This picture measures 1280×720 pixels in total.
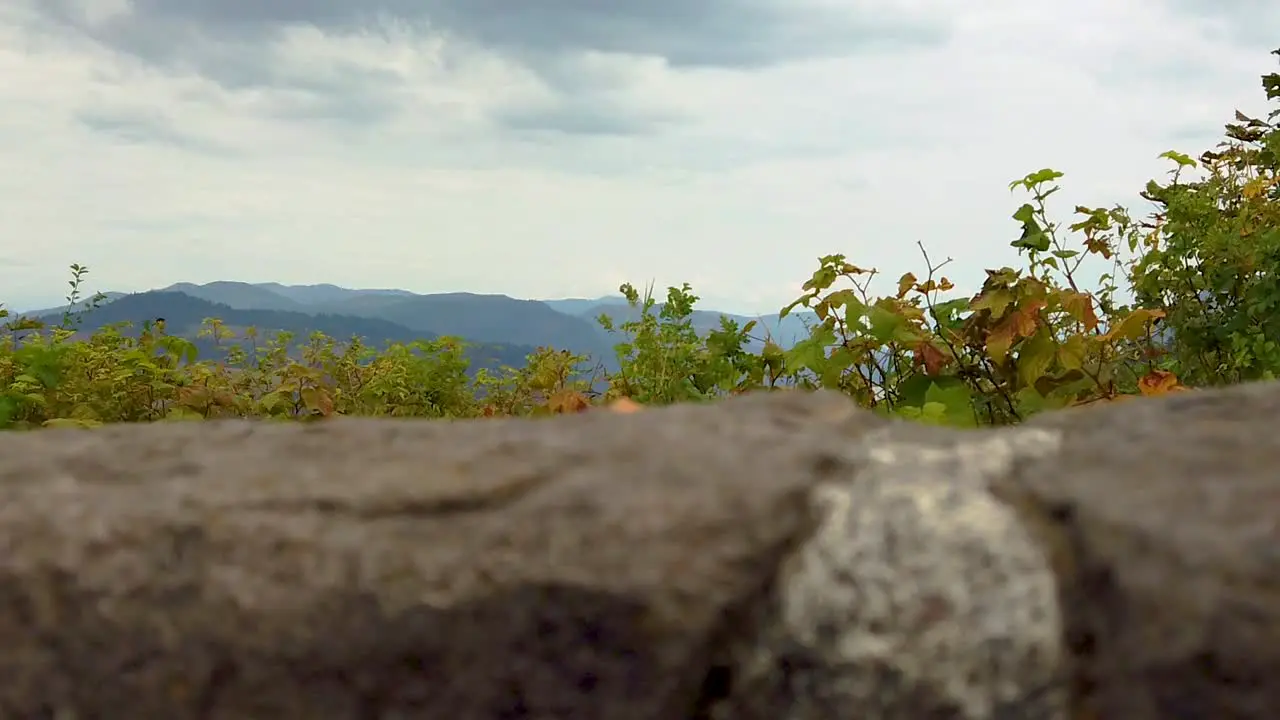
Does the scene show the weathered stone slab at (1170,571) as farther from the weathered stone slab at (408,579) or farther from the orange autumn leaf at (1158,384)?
the orange autumn leaf at (1158,384)

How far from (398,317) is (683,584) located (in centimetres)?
7320

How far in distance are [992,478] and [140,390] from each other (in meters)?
2.68

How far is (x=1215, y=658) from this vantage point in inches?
37.5

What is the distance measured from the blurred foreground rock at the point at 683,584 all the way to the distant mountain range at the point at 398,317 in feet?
5.99

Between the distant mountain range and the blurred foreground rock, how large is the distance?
183 cm

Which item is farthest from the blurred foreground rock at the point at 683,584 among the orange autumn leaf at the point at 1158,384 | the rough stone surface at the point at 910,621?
the orange autumn leaf at the point at 1158,384

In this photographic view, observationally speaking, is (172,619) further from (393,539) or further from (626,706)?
(626,706)

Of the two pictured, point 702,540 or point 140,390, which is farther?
point 140,390

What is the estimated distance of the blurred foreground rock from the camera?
39.3 inches

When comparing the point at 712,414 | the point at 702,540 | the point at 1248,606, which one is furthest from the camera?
the point at 712,414

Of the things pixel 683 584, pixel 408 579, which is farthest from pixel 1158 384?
pixel 408 579

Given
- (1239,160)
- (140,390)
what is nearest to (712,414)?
(140,390)

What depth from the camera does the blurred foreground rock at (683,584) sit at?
3.27 feet

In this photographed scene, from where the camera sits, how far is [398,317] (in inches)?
2849
